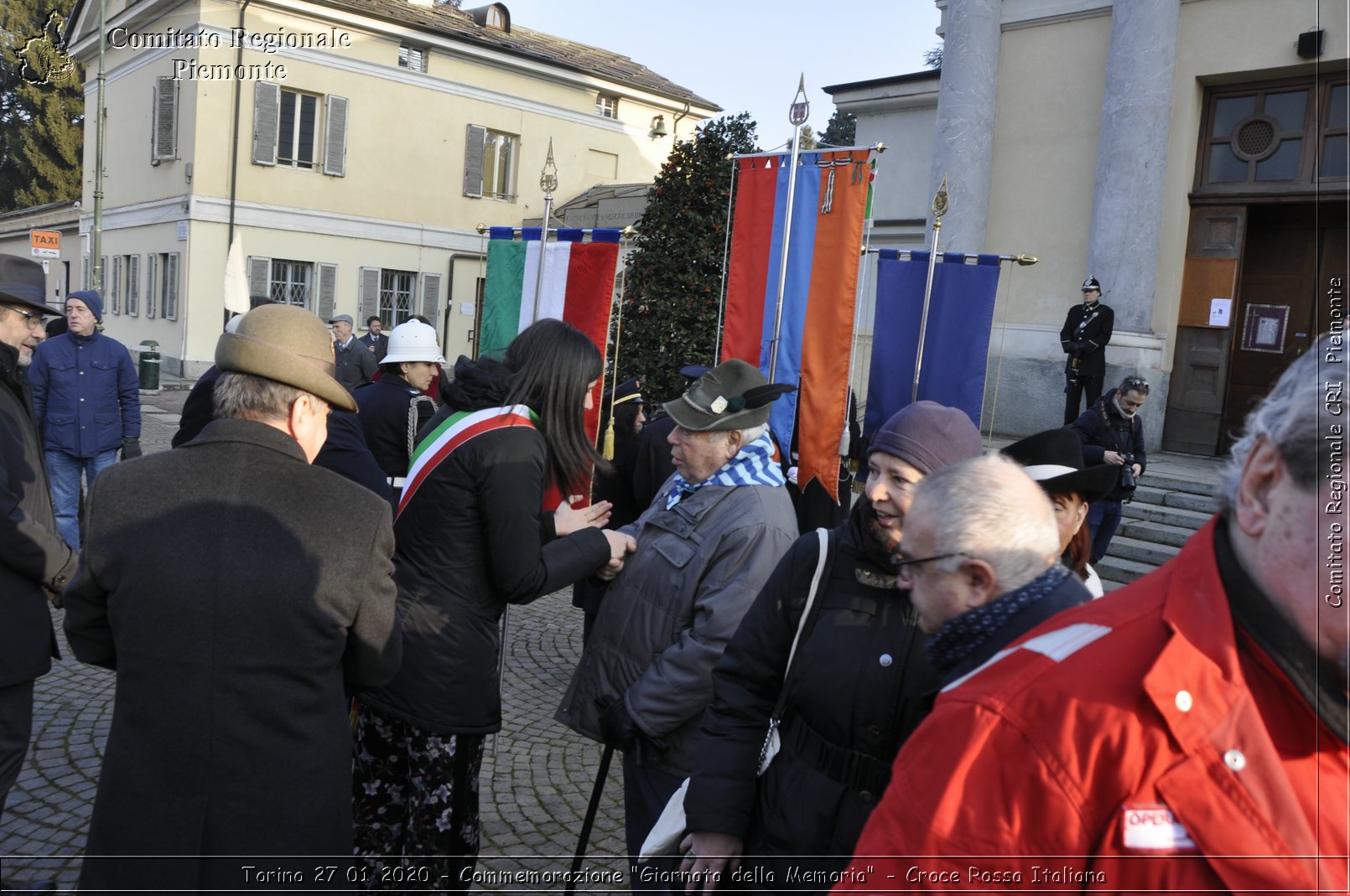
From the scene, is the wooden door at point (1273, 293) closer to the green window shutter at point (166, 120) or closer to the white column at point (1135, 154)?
the white column at point (1135, 154)

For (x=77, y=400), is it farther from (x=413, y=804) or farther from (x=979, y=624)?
(x=979, y=624)

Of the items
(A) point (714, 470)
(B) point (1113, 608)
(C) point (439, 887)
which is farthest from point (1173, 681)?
(C) point (439, 887)

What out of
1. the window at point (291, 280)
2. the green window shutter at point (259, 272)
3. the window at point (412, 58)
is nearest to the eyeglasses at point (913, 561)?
the green window shutter at point (259, 272)

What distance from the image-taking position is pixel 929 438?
2.25 m

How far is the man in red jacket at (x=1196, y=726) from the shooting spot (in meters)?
1.04

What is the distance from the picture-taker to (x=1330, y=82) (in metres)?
10.4

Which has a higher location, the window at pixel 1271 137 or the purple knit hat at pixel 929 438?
the window at pixel 1271 137

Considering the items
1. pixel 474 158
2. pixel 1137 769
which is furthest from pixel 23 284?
pixel 474 158

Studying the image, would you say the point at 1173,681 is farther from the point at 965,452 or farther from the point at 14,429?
the point at 14,429

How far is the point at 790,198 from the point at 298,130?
2151 centimetres

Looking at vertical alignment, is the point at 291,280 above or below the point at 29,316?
above

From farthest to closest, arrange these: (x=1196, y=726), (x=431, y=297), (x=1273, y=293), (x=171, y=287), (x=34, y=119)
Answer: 1. (x=34, y=119)
2. (x=431, y=297)
3. (x=171, y=287)
4. (x=1273, y=293)
5. (x=1196, y=726)

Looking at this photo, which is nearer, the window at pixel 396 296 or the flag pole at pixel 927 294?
the flag pole at pixel 927 294

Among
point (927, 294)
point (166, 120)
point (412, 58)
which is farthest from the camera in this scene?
point (412, 58)
